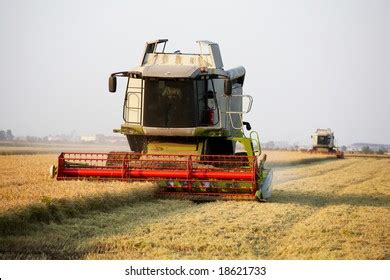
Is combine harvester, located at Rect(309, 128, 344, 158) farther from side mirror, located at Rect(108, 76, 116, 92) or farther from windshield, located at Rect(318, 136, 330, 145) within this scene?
side mirror, located at Rect(108, 76, 116, 92)

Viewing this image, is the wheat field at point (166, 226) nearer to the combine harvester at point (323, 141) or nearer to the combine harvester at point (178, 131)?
the combine harvester at point (178, 131)

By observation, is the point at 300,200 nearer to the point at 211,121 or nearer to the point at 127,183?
the point at 211,121

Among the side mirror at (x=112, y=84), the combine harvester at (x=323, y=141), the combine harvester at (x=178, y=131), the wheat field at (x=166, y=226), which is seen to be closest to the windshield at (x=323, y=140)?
the combine harvester at (x=323, y=141)

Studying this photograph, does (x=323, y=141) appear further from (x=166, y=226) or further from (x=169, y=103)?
(x=166, y=226)

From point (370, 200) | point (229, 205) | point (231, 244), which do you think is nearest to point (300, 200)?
point (370, 200)

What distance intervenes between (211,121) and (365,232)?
5.71 m

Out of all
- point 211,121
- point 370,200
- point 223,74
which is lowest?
point 370,200

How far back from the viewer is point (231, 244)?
832 centimetres

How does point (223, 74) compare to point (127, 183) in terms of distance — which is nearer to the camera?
point (127, 183)

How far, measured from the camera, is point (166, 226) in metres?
9.42

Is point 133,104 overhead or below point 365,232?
overhead

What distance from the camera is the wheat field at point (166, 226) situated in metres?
7.96

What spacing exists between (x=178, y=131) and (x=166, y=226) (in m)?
4.95
